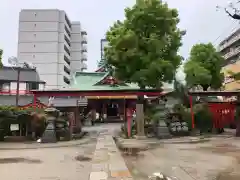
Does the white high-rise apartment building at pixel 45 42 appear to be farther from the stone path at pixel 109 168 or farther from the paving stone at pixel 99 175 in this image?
the paving stone at pixel 99 175

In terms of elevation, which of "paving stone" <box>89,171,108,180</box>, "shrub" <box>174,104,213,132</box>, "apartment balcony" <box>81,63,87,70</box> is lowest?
"paving stone" <box>89,171,108,180</box>

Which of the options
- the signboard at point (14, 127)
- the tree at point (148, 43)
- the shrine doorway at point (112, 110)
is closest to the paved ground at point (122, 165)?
the signboard at point (14, 127)

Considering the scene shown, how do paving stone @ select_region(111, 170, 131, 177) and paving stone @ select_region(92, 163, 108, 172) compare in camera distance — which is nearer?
paving stone @ select_region(111, 170, 131, 177)

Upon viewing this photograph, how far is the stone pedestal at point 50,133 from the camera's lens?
1586cm

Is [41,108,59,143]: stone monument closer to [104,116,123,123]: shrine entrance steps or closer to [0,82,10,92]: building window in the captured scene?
[104,116,123,123]: shrine entrance steps

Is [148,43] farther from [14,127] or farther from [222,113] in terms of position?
[14,127]

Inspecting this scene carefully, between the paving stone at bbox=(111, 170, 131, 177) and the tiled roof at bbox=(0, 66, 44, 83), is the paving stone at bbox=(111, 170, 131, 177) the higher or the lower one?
the lower one

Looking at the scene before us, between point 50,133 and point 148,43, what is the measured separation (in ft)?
29.5

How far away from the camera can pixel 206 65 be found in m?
31.6

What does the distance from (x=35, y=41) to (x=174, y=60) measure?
53.7 m

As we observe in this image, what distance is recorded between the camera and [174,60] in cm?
2088

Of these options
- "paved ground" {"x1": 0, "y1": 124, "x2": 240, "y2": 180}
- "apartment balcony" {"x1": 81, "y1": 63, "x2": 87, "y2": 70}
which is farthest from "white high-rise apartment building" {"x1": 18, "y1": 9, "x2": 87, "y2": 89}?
"paved ground" {"x1": 0, "y1": 124, "x2": 240, "y2": 180}

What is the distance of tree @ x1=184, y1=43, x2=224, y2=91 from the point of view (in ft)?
99.5

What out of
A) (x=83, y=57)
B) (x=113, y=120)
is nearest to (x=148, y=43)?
(x=113, y=120)
